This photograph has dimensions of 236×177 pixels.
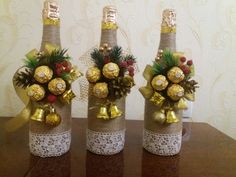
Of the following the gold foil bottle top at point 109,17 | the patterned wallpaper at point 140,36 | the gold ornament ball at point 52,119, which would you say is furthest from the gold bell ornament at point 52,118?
the patterned wallpaper at point 140,36

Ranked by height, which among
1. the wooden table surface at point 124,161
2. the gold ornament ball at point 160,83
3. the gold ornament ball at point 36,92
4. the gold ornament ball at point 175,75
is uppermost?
the gold ornament ball at point 175,75

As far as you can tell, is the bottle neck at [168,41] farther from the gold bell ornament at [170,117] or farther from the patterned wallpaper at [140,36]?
the patterned wallpaper at [140,36]

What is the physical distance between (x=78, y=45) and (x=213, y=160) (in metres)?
0.56

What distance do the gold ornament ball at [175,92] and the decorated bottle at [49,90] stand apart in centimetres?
19

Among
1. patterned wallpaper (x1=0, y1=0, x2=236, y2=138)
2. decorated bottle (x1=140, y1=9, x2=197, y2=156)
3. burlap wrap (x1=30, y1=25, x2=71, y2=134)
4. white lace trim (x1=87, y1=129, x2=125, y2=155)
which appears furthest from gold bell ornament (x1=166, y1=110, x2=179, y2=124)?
patterned wallpaper (x1=0, y1=0, x2=236, y2=138)

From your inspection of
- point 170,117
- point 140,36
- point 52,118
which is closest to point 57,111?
point 52,118

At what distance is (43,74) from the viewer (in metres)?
0.50

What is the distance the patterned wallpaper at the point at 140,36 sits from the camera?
0.89 m

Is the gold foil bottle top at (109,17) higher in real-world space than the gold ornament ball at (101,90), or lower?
higher

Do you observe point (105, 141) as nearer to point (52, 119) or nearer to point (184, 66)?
point (52, 119)

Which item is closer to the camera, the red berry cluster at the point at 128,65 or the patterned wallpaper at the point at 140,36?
the red berry cluster at the point at 128,65

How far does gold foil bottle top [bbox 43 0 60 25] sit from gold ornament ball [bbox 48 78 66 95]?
4.9 inches

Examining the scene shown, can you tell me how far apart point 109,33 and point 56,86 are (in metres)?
0.17

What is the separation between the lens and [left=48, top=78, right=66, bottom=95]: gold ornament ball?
0.51 metres
